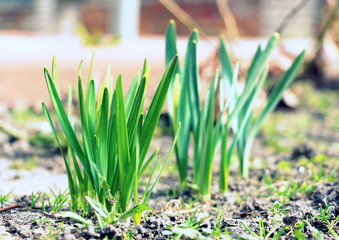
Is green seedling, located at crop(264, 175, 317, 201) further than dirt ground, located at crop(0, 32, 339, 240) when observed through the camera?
Yes

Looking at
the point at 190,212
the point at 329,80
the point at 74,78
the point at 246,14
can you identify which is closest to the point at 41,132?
the point at 74,78

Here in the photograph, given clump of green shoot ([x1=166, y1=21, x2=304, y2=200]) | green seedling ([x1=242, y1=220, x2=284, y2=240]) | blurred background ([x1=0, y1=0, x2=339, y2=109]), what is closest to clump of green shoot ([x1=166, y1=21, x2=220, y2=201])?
clump of green shoot ([x1=166, y1=21, x2=304, y2=200])

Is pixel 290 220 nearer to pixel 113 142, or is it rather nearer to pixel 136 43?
pixel 113 142

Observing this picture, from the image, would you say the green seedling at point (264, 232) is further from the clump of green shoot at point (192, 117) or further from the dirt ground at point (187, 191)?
the clump of green shoot at point (192, 117)

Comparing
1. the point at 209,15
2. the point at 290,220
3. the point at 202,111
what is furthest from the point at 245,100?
the point at 209,15

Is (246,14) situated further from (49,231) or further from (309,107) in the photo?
(49,231)

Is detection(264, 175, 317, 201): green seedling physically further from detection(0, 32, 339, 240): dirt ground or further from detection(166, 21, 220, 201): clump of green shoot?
detection(166, 21, 220, 201): clump of green shoot

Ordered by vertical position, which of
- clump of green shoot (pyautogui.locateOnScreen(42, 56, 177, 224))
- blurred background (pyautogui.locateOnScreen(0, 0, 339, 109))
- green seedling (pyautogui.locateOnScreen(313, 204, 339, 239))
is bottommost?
green seedling (pyautogui.locateOnScreen(313, 204, 339, 239))

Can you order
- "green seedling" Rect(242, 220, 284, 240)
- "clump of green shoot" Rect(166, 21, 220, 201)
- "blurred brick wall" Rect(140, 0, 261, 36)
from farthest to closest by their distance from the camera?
"blurred brick wall" Rect(140, 0, 261, 36) → "clump of green shoot" Rect(166, 21, 220, 201) → "green seedling" Rect(242, 220, 284, 240)
